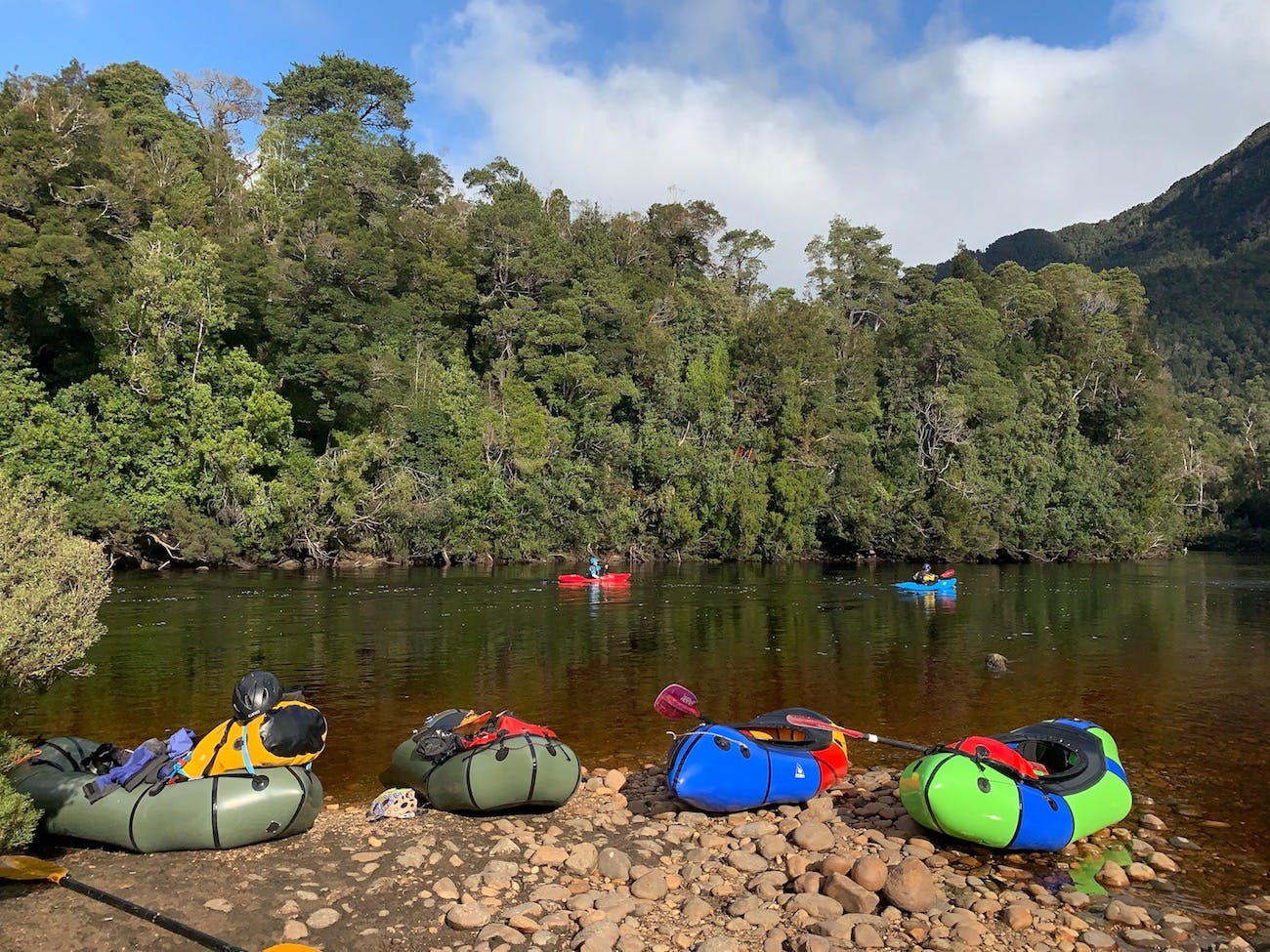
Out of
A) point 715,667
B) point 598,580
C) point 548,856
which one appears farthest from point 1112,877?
point 598,580

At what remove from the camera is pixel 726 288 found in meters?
47.3

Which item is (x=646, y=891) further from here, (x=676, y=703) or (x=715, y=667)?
(x=715, y=667)

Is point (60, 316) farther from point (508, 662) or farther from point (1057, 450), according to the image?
point (1057, 450)

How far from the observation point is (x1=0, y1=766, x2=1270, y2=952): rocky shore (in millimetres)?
5477

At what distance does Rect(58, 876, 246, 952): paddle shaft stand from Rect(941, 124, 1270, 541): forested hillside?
216ft

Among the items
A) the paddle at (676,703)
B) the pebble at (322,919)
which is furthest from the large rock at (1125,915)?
the pebble at (322,919)

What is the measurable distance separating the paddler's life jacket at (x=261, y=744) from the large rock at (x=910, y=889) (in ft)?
16.3

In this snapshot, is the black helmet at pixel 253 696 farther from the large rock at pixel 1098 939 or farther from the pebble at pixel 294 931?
the large rock at pixel 1098 939

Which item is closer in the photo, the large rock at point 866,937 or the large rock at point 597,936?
the large rock at point 597,936

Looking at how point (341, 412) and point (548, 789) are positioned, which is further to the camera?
point (341, 412)

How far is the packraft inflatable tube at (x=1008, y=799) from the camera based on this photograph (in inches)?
269

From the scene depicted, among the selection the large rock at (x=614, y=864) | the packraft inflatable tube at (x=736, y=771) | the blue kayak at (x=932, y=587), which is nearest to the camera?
the large rock at (x=614, y=864)

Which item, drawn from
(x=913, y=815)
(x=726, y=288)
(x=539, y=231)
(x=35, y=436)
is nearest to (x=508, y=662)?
(x=913, y=815)

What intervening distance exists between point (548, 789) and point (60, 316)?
3004 cm
